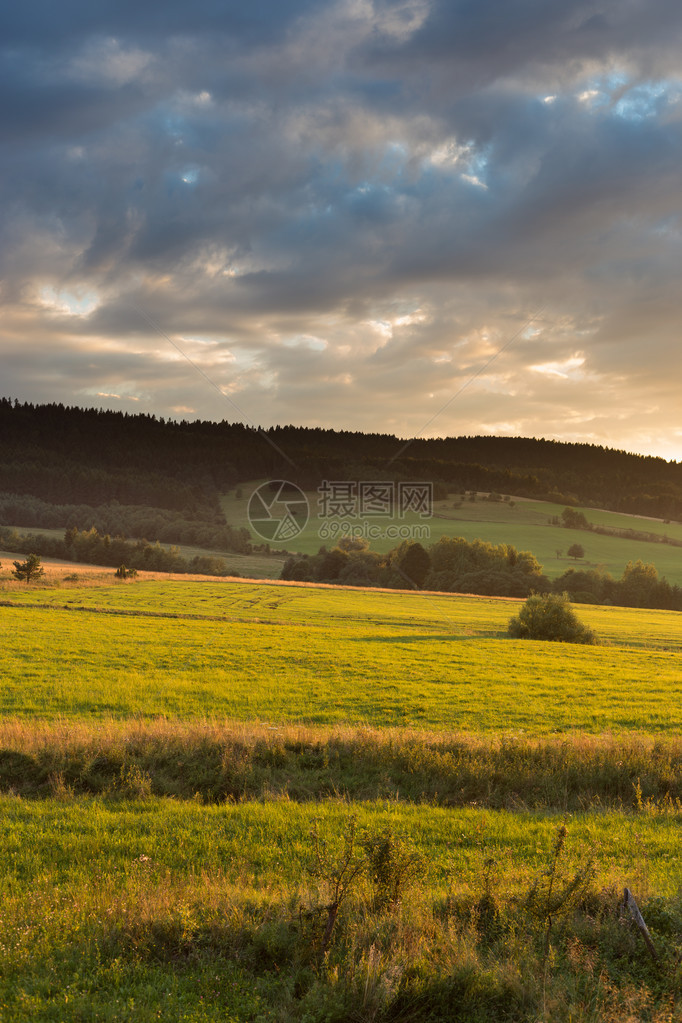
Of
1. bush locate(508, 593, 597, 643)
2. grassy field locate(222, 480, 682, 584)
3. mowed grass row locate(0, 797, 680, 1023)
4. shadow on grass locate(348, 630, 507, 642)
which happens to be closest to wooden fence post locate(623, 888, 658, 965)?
mowed grass row locate(0, 797, 680, 1023)

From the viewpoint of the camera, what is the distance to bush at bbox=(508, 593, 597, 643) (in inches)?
1661

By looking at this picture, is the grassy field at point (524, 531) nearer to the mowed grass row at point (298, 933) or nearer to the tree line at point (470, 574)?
the tree line at point (470, 574)

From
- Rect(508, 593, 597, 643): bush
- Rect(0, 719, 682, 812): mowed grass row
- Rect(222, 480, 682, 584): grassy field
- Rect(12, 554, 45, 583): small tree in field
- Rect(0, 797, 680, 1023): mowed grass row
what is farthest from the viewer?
Rect(222, 480, 682, 584): grassy field

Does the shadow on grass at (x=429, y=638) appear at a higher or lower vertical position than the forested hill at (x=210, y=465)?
lower

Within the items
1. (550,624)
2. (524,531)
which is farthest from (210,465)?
(550,624)

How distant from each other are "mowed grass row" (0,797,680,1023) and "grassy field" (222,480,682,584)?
94253 mm

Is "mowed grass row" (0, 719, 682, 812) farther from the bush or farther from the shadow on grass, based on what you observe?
the bush

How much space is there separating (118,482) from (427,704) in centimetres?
14458

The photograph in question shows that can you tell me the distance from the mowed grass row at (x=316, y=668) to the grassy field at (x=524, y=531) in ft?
203

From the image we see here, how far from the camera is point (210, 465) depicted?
151875mm

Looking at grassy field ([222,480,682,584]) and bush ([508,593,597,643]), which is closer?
bush ([508,593,597,643])

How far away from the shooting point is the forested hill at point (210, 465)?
137m

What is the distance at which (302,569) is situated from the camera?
91250 mm

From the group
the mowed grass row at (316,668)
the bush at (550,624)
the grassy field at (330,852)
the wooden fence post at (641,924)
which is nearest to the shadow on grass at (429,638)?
the mowed grass row at (316,668)
